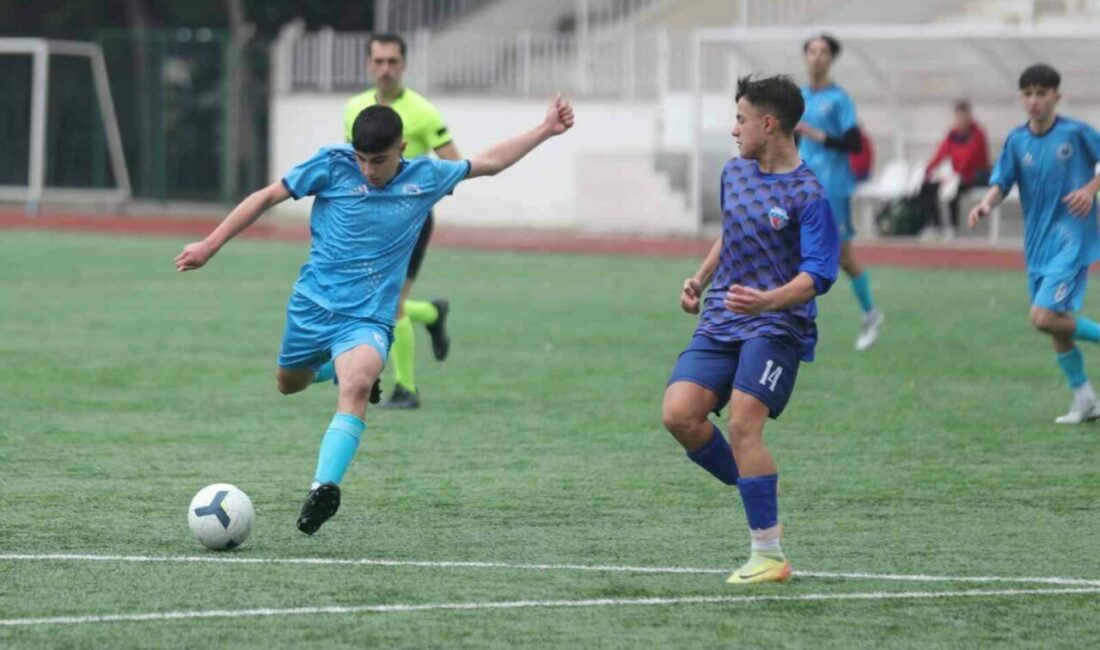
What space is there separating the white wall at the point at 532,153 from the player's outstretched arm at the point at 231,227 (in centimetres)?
2108

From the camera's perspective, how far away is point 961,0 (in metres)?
29.9

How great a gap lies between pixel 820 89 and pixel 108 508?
7.89 meters

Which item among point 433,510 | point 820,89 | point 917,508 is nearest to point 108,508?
point 433,510

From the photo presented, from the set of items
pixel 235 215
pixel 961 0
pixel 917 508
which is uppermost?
pixel 961 0

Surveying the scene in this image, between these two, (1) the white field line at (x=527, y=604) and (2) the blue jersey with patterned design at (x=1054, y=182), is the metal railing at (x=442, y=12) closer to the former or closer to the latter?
(2) the blue jersey with patterned design at (x=1054, y=182)

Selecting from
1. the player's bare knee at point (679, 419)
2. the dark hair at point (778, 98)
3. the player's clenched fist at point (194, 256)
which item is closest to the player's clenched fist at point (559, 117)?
the dark hair at point (778, 98)

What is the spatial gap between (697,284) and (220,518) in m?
1.87

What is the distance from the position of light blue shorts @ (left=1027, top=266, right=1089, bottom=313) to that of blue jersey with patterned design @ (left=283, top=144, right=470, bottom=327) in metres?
4.27

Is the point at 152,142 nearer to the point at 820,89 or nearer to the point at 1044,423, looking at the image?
the point at 820,89

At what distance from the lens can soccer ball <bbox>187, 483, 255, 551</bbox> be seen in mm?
7156

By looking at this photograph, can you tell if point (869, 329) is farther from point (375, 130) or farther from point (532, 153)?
point (532, 153)

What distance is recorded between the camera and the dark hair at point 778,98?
6.96 metres

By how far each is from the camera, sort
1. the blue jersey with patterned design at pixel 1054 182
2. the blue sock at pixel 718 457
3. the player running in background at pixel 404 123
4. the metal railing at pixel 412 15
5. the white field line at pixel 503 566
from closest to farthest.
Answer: the white field line at pixel 503 566, the blue sock at pixel 718 457, the blue jersey with patterned design at pixel 1054 182, the player running in background at pixel 404 123, the metal railing at pixel 412 15

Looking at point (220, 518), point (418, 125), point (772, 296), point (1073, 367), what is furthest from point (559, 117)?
point (1073, 367)
